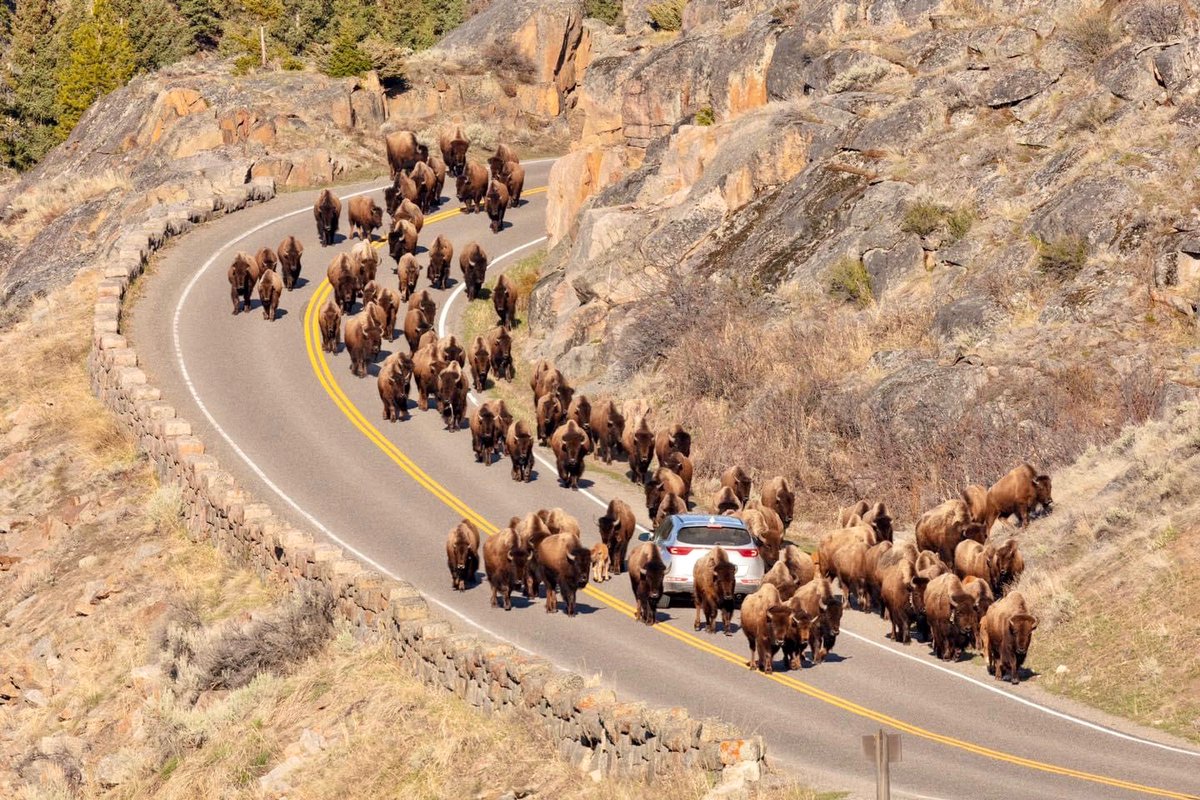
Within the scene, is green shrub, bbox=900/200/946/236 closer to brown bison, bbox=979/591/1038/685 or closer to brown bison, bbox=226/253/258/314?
brown bison, bbox=226/253/258/314

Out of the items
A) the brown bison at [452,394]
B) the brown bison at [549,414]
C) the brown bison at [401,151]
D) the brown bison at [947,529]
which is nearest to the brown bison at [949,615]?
the brown bison at [947,529]

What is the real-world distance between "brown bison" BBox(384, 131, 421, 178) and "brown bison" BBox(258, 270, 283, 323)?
1249cm

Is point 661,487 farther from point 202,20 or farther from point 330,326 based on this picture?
point 202,20

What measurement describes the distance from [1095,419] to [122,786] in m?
17.8

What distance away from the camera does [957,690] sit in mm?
23047

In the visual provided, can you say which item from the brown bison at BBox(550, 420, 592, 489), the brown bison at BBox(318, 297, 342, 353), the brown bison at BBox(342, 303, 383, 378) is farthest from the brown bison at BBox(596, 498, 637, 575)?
the brown bison at BBox(318, 297, 342, 353)

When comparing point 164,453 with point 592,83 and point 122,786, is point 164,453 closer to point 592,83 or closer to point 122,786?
point 122,786

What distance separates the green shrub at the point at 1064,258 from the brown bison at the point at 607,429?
901 cm

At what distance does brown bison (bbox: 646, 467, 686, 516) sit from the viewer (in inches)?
1252

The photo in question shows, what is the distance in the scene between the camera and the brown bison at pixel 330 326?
4222 cm

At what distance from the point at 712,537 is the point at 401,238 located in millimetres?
23258

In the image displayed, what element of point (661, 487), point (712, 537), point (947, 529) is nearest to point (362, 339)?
point (661, 487)

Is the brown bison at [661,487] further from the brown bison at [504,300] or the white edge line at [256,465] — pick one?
the brown bison at [504,300]

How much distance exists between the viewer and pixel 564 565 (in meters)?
26.3
